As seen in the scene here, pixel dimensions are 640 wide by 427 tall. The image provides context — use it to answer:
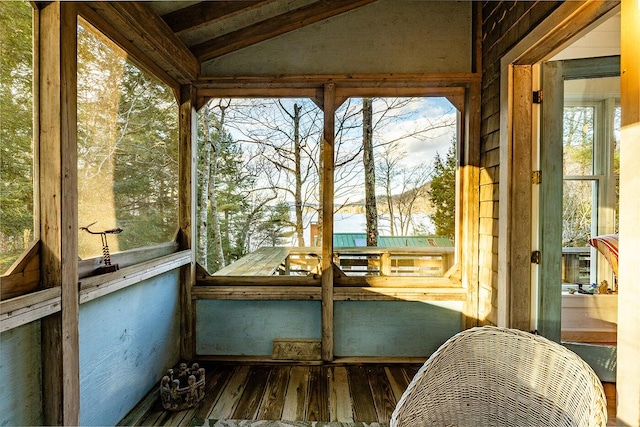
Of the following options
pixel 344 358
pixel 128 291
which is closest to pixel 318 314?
pixel 344 358

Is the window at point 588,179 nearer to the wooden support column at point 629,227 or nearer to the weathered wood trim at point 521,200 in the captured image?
the weathered wood trim at point 521,200

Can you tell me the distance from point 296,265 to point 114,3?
2.06m

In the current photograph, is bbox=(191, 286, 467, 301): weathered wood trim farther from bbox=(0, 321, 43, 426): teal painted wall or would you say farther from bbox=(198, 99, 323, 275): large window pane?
bbox=(0, 321, 43, 426): teal painted wall

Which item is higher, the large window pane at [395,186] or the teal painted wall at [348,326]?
the large window pane at [395,186]

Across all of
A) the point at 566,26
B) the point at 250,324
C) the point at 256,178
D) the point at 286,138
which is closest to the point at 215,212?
the point at 256,178

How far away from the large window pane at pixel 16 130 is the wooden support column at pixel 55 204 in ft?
0.15

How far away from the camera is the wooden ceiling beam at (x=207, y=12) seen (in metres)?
2.21

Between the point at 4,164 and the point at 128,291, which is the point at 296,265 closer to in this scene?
the point at 128,291

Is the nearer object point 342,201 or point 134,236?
point 134,236

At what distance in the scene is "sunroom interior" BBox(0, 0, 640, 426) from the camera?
1391 mm

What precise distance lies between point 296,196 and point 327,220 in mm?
336

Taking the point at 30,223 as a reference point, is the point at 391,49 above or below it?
above

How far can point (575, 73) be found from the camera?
2.16m

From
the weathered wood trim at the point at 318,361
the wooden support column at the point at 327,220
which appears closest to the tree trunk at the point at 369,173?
the wooden support column at the point at 327,220
